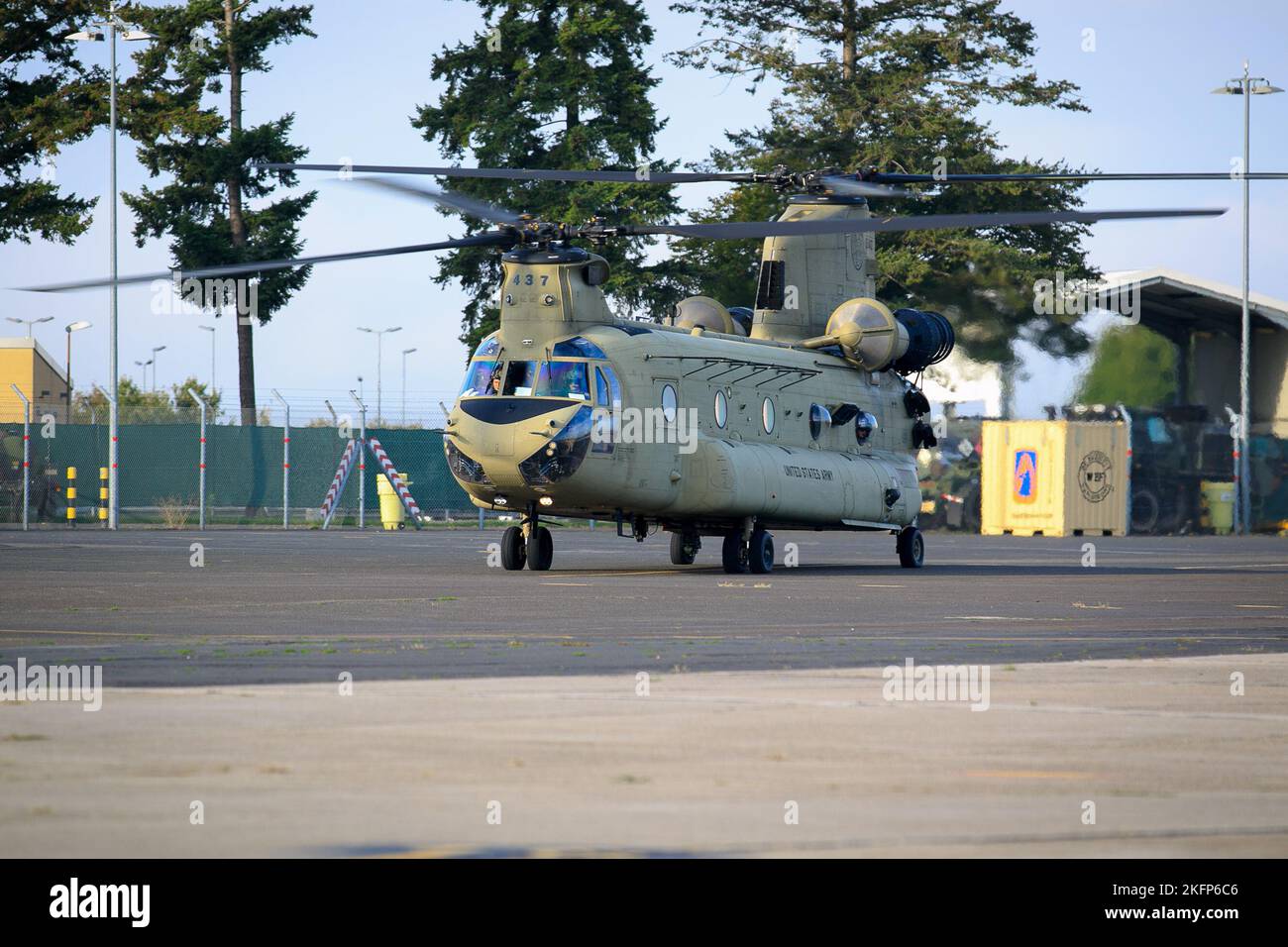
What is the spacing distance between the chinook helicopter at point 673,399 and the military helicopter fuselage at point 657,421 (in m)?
0.02

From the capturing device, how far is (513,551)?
25.4 meters

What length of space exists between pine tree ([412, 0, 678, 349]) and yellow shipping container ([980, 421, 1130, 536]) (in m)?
11.6

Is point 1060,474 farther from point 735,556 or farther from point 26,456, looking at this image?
point 735,556

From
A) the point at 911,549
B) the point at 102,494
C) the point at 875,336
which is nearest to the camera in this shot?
the point at 911,549

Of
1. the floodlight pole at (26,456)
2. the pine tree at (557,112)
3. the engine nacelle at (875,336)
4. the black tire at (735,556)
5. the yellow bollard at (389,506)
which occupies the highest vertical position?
the pine tree at (557,112)

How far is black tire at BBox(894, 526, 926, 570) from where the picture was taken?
1158 inches

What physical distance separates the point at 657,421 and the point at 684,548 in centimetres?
372

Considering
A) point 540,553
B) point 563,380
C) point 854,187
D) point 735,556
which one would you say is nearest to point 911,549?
point 735,556

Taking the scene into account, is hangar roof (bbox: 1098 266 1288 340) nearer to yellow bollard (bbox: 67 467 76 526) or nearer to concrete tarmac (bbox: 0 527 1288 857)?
yellow bollard (bbox: 67 467 76 526)

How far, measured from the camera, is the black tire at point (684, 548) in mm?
28000

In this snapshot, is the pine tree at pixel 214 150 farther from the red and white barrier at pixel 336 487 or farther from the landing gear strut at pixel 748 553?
the landing gear strut at pixel 748 553

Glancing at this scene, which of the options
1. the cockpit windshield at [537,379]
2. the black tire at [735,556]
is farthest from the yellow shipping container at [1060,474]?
the cockpit windshield at [537,379]

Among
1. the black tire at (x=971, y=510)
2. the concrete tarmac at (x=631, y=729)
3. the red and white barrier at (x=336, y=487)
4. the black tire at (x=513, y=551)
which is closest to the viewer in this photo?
the concrete tarmac at (x=631, y=729)

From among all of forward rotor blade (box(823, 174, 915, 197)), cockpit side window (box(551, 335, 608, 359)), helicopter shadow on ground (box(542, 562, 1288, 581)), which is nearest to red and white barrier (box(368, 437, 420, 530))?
helicopter shadow on ground (box(542, 562, 1288, 581))
